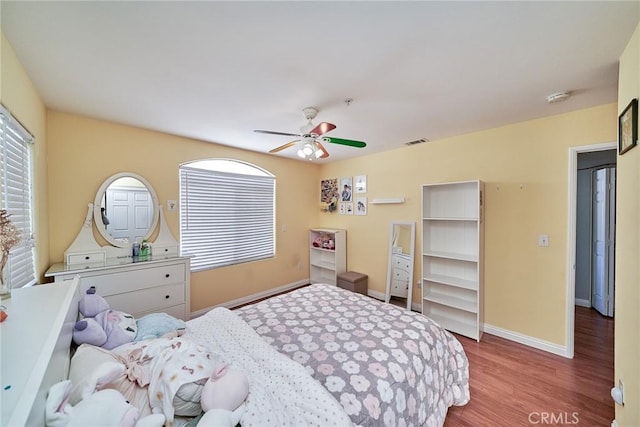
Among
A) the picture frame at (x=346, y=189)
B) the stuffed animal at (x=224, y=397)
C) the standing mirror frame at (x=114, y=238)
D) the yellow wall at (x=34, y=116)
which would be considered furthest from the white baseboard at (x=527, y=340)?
the yellow wall at (x=34, y=116)

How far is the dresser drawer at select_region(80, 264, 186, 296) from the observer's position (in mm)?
2230

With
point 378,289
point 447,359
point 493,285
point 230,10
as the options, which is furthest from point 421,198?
point 230,10

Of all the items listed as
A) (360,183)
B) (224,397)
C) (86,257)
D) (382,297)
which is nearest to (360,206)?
(360,183)

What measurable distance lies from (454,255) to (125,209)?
3878 millimetres

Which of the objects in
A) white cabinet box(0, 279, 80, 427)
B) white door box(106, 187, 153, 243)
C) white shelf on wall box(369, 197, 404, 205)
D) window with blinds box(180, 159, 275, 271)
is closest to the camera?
white cabinet box(0, 279, 80, 427)

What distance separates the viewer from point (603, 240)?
3254mm

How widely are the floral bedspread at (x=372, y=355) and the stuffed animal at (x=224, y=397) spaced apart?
16.5 inches

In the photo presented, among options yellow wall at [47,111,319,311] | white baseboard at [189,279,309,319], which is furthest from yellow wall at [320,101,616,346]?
white baseboard at [189,279,309,319]

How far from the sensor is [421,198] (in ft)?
10.7

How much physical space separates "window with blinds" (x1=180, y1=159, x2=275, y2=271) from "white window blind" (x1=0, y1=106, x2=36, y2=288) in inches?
54.8

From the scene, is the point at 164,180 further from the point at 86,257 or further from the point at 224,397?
the point at 224,397

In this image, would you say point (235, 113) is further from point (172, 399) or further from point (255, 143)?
point (172, 399)

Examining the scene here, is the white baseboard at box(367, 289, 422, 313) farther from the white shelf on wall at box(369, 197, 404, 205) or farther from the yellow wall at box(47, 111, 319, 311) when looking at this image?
the white shelf on wall at box(369, 197, 404, 205)

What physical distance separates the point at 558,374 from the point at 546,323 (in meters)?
0.52
